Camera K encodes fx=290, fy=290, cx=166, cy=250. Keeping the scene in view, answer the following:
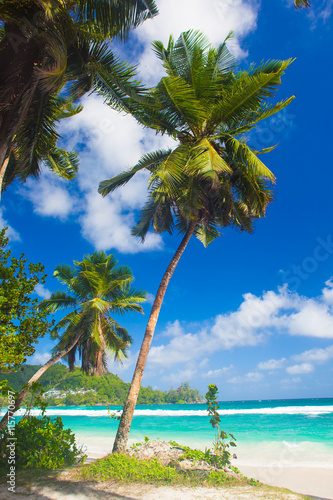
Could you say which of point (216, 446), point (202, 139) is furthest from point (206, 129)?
point (216, 446)

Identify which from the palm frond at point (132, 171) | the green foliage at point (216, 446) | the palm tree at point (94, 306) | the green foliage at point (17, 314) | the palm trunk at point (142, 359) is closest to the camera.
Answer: the green foliage at point (17, 314)

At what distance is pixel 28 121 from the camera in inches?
219

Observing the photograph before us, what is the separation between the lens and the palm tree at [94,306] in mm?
12492

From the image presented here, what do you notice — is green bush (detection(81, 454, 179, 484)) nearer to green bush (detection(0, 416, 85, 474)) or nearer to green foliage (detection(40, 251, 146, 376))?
green bush (detection(0, 416, 85, 474))

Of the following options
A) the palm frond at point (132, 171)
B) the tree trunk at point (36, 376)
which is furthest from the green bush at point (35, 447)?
the palm frond at point (132, 171)

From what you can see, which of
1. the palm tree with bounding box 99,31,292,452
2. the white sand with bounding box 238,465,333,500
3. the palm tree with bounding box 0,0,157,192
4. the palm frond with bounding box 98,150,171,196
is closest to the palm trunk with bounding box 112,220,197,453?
the palm tree with bounding box 99,31,292,452

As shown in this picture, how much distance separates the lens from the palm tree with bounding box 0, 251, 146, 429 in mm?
12492

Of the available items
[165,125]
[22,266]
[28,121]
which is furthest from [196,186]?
[22,266]

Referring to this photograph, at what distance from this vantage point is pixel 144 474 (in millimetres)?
6145

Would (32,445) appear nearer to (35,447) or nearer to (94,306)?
(35,447)

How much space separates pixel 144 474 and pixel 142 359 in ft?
7.95

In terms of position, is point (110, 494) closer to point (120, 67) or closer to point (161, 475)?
point (161, 475)

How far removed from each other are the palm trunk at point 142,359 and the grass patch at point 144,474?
48cm

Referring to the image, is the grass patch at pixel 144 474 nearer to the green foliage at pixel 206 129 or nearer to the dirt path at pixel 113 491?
the dirt path at pixel 113 491
